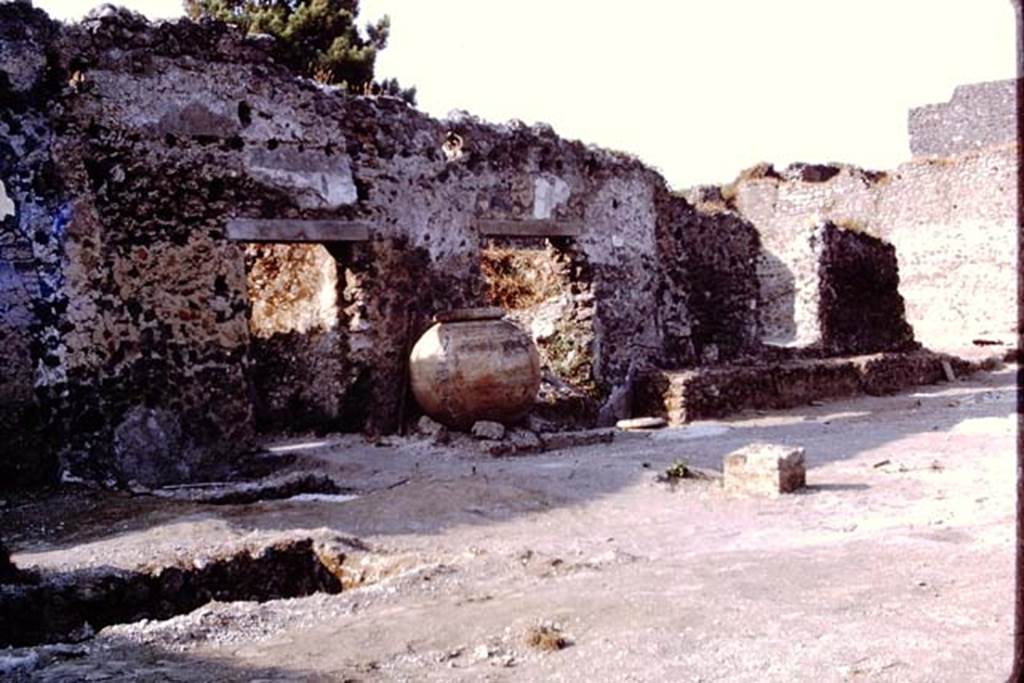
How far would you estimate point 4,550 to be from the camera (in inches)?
177

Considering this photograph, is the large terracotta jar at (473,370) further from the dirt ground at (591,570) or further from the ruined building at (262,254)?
the dirt ground at (591,570)

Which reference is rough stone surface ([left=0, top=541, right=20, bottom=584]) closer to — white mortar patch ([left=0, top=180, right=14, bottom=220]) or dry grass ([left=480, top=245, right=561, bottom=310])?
white mortar patch ([left=0, top=180, right=14, bottom=220])

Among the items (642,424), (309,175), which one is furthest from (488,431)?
(309,175)

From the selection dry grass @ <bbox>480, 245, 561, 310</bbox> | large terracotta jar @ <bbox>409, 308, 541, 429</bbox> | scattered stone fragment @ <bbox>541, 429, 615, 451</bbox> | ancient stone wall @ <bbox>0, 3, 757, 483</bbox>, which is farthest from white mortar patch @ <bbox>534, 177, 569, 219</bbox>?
scattered stone fragment @ <bbox>541, 429, 615, 451</bbox>

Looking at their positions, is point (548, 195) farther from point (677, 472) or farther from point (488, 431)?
point (677, 472)

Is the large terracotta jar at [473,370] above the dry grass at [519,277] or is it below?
below

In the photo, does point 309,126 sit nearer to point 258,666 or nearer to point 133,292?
point 133,292

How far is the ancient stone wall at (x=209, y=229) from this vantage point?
7.79 metres

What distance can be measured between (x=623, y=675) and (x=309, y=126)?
7.42m

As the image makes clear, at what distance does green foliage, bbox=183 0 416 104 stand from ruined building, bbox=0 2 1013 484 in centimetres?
707

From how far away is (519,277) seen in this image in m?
14.7

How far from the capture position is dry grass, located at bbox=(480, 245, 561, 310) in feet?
43.1

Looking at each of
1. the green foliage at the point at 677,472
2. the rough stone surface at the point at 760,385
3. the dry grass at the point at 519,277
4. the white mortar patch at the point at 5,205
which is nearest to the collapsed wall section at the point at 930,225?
the rough stone surface at the point at 760,385

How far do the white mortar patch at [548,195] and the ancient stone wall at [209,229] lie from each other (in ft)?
0.08
